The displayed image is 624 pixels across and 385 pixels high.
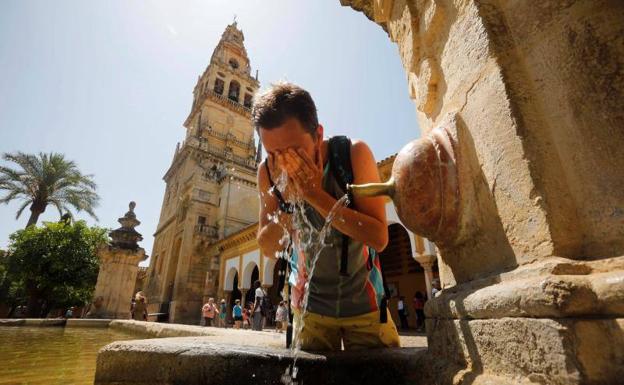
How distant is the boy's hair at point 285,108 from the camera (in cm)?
144

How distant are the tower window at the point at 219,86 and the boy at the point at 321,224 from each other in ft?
104

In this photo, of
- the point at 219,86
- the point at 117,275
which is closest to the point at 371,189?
the point at 117,275

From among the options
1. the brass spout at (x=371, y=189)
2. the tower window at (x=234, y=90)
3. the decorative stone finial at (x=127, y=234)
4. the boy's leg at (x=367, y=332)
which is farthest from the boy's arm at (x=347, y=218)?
the tower window at (x=234, y=90)

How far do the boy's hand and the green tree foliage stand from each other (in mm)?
20947

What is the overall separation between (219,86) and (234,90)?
5.52 feet

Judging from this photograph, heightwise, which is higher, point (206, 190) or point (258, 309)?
point (206, 190)

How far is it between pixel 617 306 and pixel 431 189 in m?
0.51

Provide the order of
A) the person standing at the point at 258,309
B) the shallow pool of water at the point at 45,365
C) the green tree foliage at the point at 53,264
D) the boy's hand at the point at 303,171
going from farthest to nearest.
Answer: the green tree foliage at the point at 53,264, the person standing at the point at 258,309, the shallow pool of water at the point at 45,365, the boy's hand at the point at 303,171

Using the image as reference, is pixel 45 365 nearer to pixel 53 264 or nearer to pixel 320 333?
pixel 320 333

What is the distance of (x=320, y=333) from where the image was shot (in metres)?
1.55

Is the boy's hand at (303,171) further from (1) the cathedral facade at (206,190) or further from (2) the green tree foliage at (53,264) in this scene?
(2) the green tree foliage at (53,264)

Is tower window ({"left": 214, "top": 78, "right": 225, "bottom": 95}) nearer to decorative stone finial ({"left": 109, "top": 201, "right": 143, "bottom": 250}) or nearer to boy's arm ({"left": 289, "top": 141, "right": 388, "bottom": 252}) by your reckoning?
decorative stone finial ({"left": 109, "top": 201, "right": 143, "bottom": 250})

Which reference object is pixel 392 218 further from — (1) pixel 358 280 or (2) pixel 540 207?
(2) pixel 540 207

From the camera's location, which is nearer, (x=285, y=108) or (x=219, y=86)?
(x=285, y=108)
